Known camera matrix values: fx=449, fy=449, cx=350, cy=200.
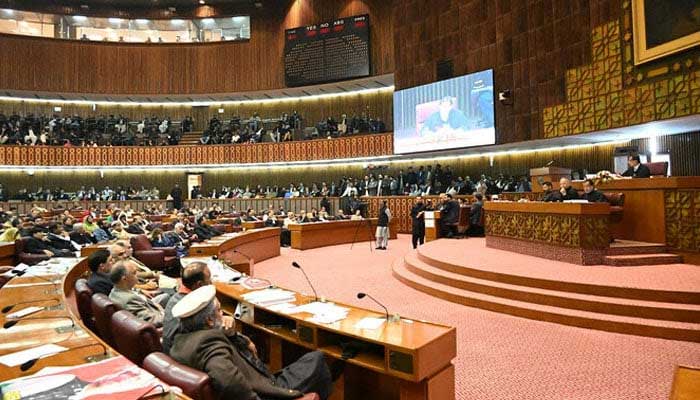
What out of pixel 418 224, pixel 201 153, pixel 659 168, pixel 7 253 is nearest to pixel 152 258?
pixel 7 253

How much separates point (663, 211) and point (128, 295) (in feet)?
22.2

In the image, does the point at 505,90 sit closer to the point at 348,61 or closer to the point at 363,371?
the point at 348,61

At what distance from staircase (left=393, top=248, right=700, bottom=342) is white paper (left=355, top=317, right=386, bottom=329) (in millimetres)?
2786

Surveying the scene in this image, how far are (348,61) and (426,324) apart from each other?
15880mm

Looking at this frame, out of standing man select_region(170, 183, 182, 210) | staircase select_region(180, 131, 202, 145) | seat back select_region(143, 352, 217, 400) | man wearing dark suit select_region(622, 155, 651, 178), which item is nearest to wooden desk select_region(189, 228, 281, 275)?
seat back select_region(143, 352, 217, 400)

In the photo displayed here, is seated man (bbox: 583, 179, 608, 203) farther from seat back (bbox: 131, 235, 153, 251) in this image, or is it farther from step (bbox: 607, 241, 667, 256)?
seat back (bbox: 131, 235, 153, 251)

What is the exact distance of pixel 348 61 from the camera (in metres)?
17.5

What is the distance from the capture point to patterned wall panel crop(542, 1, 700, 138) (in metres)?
8.59

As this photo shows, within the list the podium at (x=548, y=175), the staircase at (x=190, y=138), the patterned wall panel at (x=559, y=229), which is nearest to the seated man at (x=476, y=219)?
the podium at (x=548, y=175)

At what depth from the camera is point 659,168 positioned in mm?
7621

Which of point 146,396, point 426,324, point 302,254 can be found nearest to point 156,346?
point 146,396

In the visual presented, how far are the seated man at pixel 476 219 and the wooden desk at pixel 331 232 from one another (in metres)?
3.81

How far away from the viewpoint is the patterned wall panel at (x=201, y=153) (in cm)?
1695

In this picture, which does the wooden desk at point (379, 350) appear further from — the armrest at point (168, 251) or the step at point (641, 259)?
the armrest at point (168, 251)
